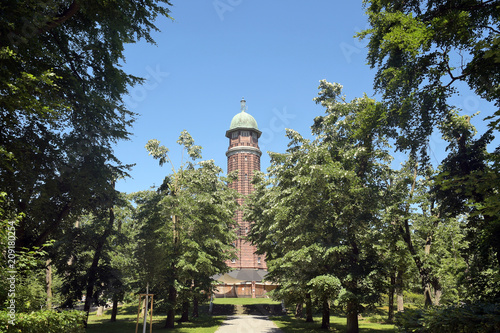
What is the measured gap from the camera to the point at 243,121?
9712 centimetres

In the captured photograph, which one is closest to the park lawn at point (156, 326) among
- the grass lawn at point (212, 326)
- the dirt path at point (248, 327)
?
the grass lawn at point (212, 326)

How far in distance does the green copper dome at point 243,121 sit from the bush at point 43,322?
88.0m

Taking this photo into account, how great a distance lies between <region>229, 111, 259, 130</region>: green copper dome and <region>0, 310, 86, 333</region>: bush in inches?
3464

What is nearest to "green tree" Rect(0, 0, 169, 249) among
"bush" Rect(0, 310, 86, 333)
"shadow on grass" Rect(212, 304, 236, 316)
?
"bush" Rect(0, 310, 86, 333)

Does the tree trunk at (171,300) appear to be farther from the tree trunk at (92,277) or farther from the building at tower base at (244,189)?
the building at tower base at (244,189)

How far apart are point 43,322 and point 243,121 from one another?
91207mm

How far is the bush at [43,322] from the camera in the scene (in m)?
6.38

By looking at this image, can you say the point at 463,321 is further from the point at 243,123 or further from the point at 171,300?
the point at 243,123

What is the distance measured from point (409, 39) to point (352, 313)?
14.2 meters

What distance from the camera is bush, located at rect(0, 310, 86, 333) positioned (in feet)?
20.9

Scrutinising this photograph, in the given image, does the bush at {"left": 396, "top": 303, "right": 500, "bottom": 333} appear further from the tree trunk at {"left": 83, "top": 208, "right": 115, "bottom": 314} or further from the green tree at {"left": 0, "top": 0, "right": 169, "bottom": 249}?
the tree trunk at {"left": 83, "top": 208, "right": 115, "bottom": 314}

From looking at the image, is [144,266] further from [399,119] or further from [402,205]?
[399,119]

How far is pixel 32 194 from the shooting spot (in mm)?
13430

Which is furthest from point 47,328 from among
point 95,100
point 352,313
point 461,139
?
point 461,139
